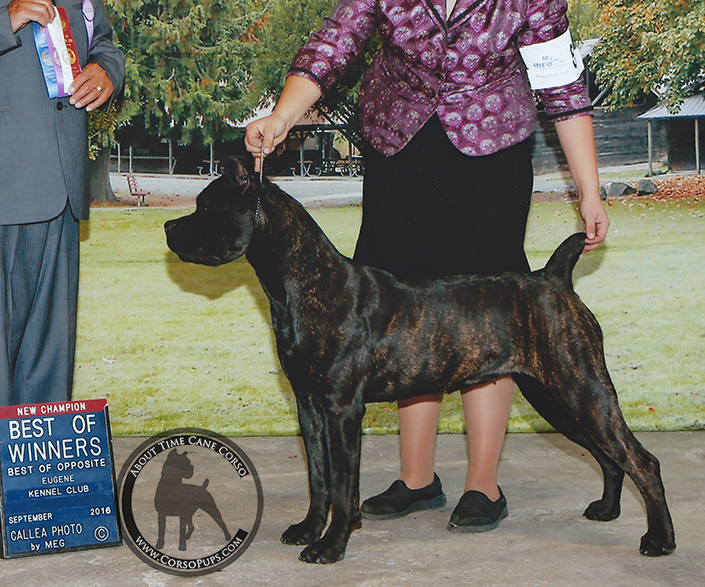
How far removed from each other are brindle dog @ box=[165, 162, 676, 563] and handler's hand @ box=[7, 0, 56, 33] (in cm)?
69

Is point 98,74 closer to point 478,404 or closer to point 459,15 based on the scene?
point 459,15

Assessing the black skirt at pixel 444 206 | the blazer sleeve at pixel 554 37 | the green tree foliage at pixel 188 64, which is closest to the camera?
A: the blazer sleeve at pixel 554 37

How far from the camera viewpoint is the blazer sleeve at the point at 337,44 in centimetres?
245

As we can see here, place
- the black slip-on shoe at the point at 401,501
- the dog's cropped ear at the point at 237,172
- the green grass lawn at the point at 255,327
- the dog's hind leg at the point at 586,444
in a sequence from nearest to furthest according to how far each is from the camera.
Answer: the dog's cropped ear at the point at 237,172, the dog's hind leg at the point at 586,444, the black slip-on shoe at the point at 401,501, the green grass lawn at the point at 255,327

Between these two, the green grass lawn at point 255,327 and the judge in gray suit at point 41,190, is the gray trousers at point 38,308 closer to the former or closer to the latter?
the judge in gray suit at point 41,190

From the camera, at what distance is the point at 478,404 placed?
275cm

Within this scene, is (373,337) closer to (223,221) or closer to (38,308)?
(223,221)

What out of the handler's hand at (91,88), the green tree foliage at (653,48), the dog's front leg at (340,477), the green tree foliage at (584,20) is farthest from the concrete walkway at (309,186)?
the dog's front leg at (340,477)

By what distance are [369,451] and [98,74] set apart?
1869 millimetres

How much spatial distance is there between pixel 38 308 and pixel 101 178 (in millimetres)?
1416

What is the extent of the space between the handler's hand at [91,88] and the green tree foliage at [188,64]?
1.23m

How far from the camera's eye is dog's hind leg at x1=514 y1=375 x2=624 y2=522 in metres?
2.68

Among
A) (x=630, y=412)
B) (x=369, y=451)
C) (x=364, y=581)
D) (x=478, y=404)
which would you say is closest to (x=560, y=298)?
(x=478, y=404)

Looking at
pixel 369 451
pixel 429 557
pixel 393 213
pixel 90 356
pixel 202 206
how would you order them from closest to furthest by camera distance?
pixel 202 206 < pixel 429 557 < pixel 393 213 < pixel 369 451 < pixel 90 356
